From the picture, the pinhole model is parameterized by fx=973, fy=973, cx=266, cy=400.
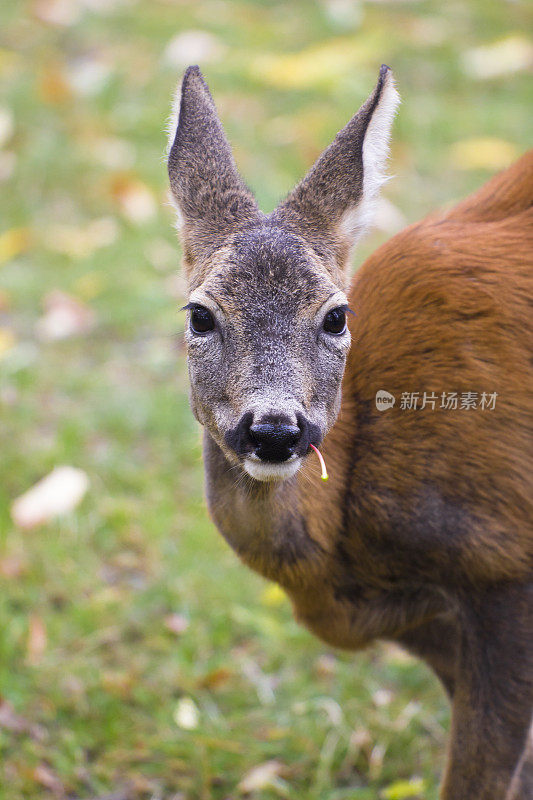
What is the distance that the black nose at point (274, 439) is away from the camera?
2.40 m

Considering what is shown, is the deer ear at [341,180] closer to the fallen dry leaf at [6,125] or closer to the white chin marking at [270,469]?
the white chin marking at [270,469]

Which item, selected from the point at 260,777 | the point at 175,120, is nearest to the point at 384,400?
the point at 175,120

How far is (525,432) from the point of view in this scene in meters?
2.91

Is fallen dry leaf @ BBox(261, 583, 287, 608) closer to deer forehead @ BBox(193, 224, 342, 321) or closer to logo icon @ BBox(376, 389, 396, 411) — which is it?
logo icon @ BBox(376, 389, 396, 411)

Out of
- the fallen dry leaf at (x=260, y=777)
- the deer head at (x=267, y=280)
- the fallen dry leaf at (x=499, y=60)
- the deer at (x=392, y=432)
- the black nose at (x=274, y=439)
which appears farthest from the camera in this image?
the fallen dry leaf at (x=499, y=60)

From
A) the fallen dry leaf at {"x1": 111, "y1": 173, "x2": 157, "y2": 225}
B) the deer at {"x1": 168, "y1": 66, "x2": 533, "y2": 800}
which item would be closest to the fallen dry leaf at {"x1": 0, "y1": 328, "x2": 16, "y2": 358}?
the fallen dry leaf at {"x1": 111, "y1": 173, "x2": 157, "y2": 225}

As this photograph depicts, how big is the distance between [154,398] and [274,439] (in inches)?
118

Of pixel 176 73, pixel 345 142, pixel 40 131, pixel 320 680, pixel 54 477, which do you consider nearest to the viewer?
pixel 345 142

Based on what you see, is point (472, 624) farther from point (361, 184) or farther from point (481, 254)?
point (361, 184)

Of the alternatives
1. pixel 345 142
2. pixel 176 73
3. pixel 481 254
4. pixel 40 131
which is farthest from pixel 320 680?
pixel 176 73

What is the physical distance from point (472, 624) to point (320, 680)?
1274mm

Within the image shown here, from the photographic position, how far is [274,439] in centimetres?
240

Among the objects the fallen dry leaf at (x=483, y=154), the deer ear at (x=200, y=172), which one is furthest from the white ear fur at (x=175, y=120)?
the fallen dry leaf at (x=483, y=154)

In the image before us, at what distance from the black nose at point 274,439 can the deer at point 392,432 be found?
0.21 m
